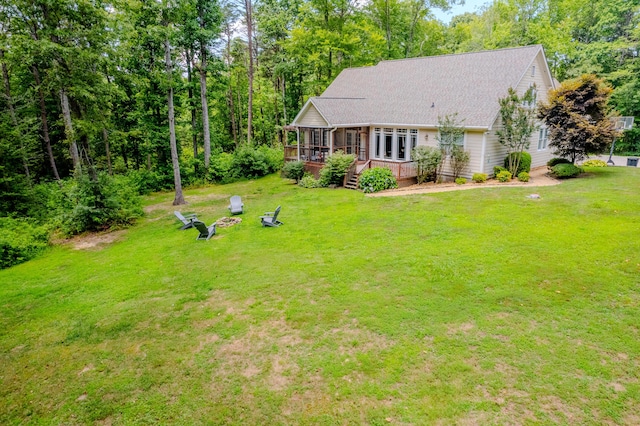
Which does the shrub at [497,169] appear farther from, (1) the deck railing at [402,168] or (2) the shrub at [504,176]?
(1) the deck railing at [402,168]

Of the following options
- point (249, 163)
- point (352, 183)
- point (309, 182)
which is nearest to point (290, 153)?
point (249, 163)

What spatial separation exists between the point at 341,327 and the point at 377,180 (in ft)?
38.9

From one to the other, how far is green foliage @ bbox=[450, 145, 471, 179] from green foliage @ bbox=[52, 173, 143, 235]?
14.9m

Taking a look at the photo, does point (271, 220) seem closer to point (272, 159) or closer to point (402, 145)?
point (402, 145)

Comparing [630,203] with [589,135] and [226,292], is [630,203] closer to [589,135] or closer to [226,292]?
[589,135]

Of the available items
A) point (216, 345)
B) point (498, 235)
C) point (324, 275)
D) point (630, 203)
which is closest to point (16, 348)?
point (216, 345)

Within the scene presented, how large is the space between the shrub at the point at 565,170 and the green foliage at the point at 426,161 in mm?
5495

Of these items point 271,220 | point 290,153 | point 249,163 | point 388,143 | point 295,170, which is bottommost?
point 271,220

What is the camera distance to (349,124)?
2098 centimetres

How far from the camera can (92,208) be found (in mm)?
13531

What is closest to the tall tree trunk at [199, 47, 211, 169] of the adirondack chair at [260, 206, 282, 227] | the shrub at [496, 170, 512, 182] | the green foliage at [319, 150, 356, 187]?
the green foliage at [319, 150, 356, 187]

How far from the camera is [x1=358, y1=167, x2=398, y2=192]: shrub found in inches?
686

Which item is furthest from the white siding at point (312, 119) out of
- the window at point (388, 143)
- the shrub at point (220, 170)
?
the shrub at point (220, 170)

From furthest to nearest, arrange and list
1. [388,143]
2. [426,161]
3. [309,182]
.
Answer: [388,143] → [309,182] → [426,161]
